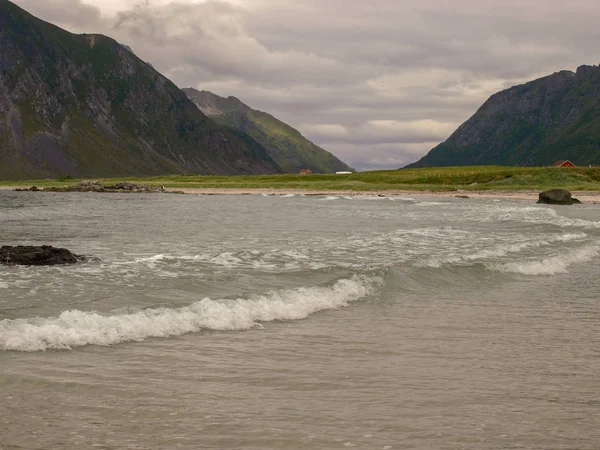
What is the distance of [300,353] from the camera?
39.3 feet

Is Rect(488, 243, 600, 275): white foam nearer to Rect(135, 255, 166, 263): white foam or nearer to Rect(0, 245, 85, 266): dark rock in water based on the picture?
Rect(135, 255, 166, 263): white foam

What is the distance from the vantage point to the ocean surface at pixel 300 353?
8.20 m

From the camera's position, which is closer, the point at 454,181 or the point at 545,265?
the point at 545,265

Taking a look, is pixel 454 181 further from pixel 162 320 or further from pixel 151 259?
Result: pixel 162 320

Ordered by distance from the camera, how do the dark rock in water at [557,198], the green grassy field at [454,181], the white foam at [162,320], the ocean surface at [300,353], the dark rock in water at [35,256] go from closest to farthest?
the ocean surface at [300,353] → the white foam at [162,320] → the dark rock in water at [35,256] → the dark rock in water at [557,198] → the green grassy field at [454,181]

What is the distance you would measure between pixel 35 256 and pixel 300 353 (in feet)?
44.3

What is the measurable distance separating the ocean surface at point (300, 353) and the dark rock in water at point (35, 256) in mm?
946

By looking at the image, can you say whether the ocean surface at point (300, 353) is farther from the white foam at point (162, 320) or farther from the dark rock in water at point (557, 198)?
the dark rock in water at point (557, 198)

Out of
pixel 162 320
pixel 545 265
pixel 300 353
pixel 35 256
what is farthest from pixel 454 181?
pixel 300 353

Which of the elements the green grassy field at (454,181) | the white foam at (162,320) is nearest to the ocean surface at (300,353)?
the white foam at (162,320)

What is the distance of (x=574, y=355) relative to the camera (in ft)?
39.7

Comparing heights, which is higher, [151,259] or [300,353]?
[151,259]

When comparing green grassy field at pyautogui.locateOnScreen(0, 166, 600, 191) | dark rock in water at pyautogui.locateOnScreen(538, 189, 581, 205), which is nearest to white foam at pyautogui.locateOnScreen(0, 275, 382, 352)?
dark rock in water at pyautogui.locateOnScreen(538, 189, 581, 205)

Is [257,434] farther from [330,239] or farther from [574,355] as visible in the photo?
[330,239]
